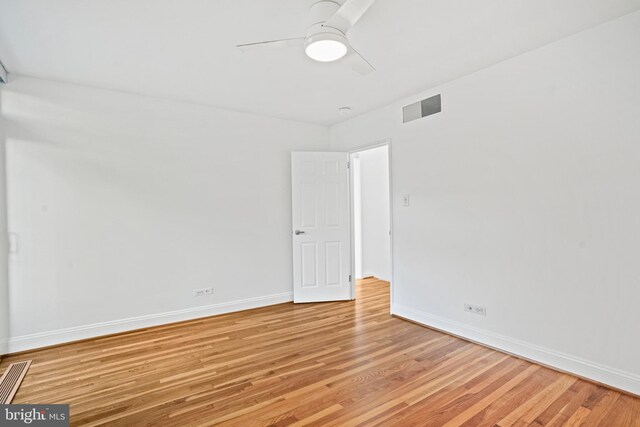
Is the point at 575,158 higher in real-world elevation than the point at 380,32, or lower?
lower

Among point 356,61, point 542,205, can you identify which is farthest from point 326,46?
point 542,205

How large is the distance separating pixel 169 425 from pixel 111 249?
221cm

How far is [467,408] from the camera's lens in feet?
6.70

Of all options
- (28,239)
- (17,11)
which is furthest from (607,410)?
(28,239)

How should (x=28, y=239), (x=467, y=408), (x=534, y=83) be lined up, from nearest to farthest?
(x=467, y=408), (x=534, y=83), (x=28, y=239)

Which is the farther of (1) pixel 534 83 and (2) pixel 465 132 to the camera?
(2) pixel 465 132

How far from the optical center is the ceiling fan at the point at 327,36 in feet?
6.09

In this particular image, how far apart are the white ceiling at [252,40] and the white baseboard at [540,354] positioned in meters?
2.52

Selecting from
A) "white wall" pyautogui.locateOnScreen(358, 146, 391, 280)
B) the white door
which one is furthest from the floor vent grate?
"white wall" pyautogui.locateOnScreen(358, 146, 391, 280)

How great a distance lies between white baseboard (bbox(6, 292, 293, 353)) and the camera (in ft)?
9.89

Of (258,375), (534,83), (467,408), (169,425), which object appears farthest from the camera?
(534,83)

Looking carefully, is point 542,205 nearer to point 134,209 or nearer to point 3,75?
point 134,209

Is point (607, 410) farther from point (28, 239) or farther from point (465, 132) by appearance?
point (28, 239)

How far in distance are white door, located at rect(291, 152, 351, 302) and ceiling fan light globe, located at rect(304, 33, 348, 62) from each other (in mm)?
2308
